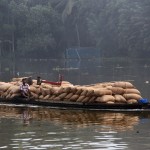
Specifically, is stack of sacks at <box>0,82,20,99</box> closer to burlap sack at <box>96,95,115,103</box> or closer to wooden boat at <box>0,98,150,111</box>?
wooden boat at <box>0,98,150,111</box>

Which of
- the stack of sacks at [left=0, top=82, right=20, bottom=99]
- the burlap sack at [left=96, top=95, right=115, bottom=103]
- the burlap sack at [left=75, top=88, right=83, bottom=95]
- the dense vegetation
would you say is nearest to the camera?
the burlap sack at [left=96, top=95, right=115, bottom=103]

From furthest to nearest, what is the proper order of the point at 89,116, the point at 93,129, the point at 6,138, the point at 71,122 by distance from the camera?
the point at 89,116
the point at 71,122
the point at 93,129
the point at 6,138

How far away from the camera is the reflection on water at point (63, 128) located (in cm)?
1503

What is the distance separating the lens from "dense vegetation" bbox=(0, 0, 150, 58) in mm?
90125

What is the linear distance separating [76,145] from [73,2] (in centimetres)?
8557

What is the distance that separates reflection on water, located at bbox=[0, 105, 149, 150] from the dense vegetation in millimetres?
64807

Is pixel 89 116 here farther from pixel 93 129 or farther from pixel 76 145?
pixel 76 145

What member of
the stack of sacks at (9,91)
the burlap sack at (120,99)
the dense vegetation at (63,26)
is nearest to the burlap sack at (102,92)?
the burlap sack at (120,99)

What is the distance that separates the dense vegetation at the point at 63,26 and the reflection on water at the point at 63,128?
64.8m

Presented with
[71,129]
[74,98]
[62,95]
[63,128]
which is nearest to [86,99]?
[74,98]

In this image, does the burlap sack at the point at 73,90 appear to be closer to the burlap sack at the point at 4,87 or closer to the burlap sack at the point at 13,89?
the burlap sack at the point at 13,89

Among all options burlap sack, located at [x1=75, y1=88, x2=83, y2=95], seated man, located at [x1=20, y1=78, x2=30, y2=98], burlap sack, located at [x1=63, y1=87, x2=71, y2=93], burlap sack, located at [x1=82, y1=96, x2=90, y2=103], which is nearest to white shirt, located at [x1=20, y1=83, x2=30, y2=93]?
seated man, located at [x1=20, y1=78, x2=30, y2=98]

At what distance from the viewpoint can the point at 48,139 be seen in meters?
15.8

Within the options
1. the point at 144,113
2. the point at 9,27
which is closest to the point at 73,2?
the point at 9,27
